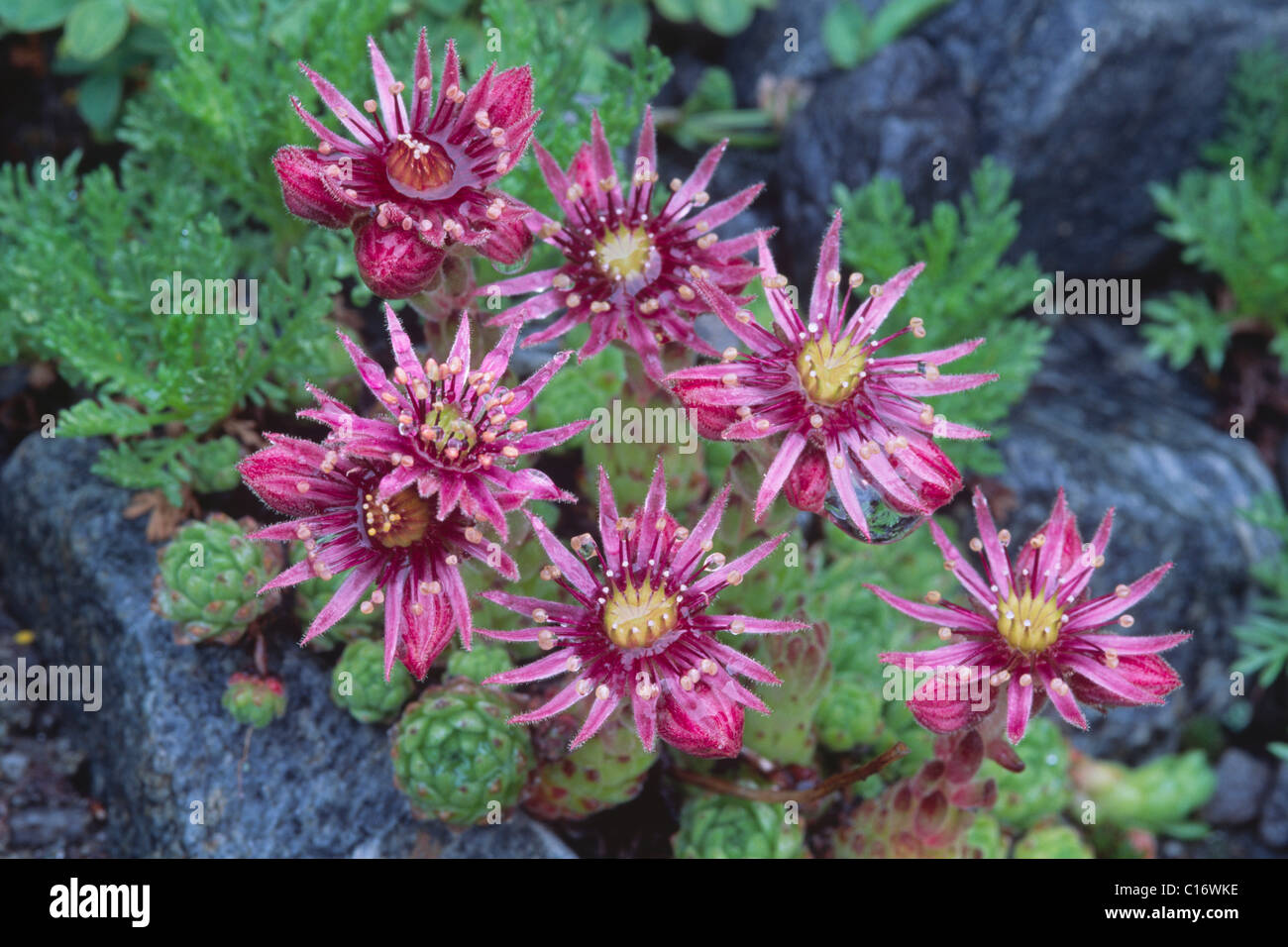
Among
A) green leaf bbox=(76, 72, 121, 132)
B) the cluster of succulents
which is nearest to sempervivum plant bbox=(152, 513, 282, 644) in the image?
the cluster of succulents

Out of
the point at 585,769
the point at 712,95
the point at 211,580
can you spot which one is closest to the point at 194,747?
the point at 211,580

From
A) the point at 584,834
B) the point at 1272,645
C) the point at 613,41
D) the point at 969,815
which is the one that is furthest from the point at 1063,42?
the point at 584,834

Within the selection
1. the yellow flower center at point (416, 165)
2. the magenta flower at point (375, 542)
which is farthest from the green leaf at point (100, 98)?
the magenta flower at point (375, 542)

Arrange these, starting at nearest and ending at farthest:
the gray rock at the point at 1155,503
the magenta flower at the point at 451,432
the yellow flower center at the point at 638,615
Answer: the magenta flower at the point at 451,432 < the yellow flower center at the point at 638,615 < the gray rock at the point at 1155,503

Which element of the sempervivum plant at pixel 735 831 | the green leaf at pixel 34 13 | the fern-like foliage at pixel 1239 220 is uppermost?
the green leaf at pixel 34 13

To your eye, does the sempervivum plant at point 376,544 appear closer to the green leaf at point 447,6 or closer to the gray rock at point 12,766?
the gray rock at point 12,766
